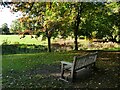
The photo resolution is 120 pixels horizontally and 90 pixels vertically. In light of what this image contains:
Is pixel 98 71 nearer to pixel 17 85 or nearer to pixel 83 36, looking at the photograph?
pixel 17 85

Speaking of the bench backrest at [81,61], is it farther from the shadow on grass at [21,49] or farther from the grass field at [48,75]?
the shadow on grass at [21,49]

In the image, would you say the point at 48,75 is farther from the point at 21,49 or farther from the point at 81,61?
the point at 21,49

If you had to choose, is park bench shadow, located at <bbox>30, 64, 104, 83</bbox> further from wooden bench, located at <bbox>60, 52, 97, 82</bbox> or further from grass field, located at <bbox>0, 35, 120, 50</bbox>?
grass field, located at <bbox>0, 35, 120, 50</bbox>

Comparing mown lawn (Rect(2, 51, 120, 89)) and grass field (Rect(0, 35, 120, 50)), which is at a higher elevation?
grass field (Rect(0, 35, 120, 50))

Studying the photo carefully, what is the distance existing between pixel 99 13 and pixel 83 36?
0.78 metres

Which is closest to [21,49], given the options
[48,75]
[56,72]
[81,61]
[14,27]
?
[14,27]

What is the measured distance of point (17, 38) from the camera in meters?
5.45

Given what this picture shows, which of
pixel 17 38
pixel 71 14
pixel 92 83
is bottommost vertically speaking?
pixel 92 83

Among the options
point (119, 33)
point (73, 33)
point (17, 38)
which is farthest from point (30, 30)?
point (119, 33)

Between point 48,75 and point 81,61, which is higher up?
point 81,61

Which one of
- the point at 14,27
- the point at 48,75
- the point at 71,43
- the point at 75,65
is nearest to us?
the point at 75,65

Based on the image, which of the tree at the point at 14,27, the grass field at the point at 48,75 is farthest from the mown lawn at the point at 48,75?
the tree at the point at 14,27

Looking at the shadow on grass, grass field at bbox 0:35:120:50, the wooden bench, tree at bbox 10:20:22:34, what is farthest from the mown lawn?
grass field at bbox 0:35:120:50

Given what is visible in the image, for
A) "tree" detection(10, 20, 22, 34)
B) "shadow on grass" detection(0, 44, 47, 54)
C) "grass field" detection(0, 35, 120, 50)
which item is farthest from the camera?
"grass field" detection(0, 35, 120, 50)
